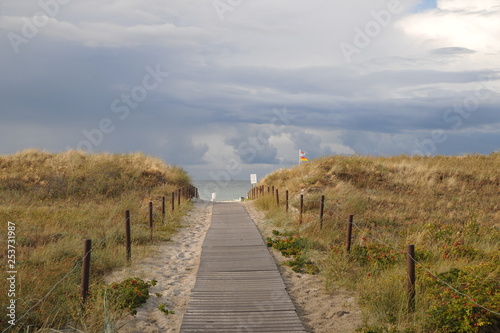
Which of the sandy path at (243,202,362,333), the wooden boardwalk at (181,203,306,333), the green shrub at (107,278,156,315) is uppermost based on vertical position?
the green shrub at (107,278,156,315)

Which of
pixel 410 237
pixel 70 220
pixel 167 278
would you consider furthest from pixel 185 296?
pixel 70 220

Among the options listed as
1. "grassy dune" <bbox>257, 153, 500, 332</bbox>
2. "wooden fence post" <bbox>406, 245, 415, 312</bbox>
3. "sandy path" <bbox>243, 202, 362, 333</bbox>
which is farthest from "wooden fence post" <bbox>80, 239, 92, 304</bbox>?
"wooden fence post" <bbox>406, 245, 415, 312</bbox>

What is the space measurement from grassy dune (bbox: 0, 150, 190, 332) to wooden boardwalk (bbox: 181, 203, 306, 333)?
1.65m

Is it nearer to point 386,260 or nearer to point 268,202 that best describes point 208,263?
point 386,260

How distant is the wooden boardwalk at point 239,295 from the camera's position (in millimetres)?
6383

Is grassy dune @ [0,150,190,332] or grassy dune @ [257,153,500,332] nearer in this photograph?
grassy dune @ [257,153,500,332]

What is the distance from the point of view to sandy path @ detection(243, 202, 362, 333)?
658 cm

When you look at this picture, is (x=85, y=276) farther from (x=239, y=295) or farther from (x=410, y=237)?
(x=410, y=237)

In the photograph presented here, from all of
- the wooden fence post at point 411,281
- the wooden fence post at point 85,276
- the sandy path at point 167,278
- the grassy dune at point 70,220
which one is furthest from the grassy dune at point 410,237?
the grassy dune at point 70,220

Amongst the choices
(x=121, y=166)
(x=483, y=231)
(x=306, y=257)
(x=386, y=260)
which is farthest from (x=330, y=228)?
(x=121, y=166)

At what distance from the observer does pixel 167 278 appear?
926 centimetres

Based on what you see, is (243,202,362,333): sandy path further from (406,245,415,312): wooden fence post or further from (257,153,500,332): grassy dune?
(406,245,415,312): wooden fence post

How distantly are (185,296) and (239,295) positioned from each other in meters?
1.13

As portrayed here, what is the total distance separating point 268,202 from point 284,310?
52.7 feet
